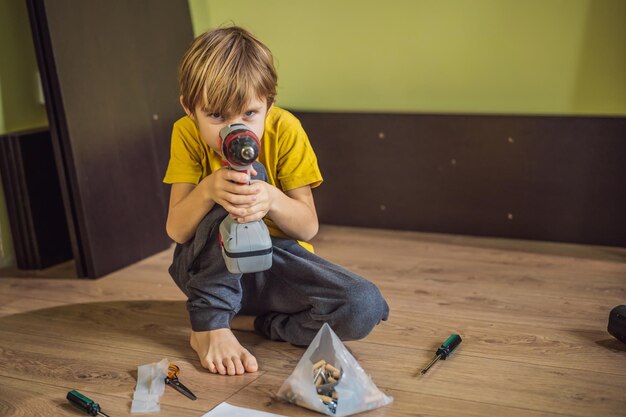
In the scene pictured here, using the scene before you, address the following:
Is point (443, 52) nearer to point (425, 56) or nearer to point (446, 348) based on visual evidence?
point (425, 56)

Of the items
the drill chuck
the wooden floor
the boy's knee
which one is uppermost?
the drill chuck

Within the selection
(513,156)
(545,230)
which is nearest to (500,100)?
(513,156)

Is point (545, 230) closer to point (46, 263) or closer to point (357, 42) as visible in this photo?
point (357, 42)

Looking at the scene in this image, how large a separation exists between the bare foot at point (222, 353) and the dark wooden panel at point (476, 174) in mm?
1089

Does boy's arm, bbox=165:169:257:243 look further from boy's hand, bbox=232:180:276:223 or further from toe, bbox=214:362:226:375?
toe, bbox=214:362:226:375

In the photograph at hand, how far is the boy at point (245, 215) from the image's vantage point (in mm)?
1537

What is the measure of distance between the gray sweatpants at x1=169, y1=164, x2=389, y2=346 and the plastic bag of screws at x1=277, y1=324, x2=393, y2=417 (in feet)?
0.47

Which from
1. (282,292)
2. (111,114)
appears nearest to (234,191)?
(282,292)

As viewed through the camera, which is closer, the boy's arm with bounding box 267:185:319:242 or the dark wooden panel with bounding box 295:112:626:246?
the boy's arm with bounding box 267:185:319:242

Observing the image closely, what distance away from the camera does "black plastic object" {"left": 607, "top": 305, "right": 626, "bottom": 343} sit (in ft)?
5.57

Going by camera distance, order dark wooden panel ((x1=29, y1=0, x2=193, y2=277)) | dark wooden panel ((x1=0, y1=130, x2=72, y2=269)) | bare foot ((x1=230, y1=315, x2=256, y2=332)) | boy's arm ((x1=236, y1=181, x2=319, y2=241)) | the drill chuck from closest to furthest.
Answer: the drill chuck
boy's arm ((x1=236, y1=181, x2=319, y2=241))
bare foot ((x1=230, y1=315, x2=256, y2=332))
dark wooden panel ((x1=29, y1=0, x2=193, y2=277))
dark wooden panel ((x1=0, y1=130, x2=72, y2=269))

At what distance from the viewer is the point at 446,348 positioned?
167cm

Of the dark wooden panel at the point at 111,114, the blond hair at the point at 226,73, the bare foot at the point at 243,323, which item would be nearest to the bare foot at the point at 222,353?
the bare foot at the point at 243,323

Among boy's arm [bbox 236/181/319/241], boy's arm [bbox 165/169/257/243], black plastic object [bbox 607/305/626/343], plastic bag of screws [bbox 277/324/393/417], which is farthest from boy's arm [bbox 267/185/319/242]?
black plastic object [bbox 607/305/626/343]
